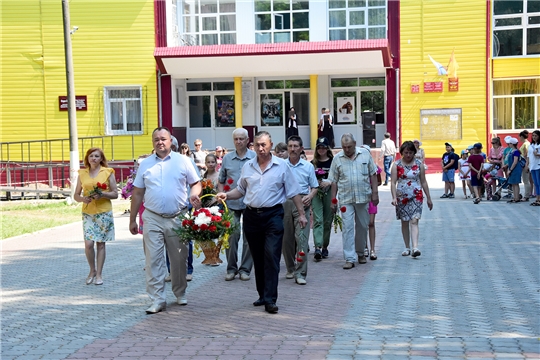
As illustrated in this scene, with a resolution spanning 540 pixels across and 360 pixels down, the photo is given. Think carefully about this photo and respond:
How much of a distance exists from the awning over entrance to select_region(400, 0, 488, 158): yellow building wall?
4.75 ft

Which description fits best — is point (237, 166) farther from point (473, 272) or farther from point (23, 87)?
point (23, 87)

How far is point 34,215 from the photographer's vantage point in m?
19.2

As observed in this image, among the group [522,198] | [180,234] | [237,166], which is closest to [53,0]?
[522,198]

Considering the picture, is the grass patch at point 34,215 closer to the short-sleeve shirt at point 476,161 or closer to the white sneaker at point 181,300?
the white sneaker at point 181,300

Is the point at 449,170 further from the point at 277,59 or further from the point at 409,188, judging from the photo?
the point at 409,188

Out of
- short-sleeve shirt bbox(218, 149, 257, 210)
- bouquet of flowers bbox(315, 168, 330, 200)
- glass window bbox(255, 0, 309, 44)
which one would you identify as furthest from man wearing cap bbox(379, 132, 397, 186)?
short-sleeve shirt bbox(218, 149, 257, 210)

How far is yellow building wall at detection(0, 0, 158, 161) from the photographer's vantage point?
28828 millimetres

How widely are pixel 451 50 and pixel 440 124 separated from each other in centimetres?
273

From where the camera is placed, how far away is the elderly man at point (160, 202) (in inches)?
305

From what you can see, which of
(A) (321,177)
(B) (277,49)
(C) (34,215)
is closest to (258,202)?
(A) (321,177)

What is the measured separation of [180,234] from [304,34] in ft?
72.5

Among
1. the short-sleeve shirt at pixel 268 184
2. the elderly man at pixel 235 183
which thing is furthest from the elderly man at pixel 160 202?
the elderly man at pixel 235 183

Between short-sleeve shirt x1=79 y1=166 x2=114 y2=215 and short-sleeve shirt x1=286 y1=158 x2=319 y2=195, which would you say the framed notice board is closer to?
short-sleeve shirt x1=286 y1=158 x2=319 y2=195

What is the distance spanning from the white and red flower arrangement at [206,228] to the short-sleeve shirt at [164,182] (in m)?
0.22
